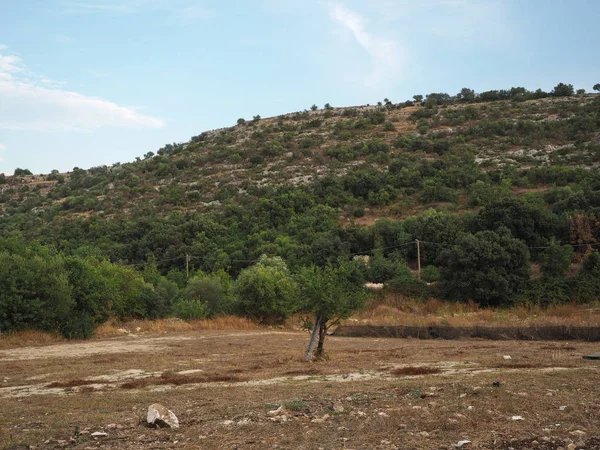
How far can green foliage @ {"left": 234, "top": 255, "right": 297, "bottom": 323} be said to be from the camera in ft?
120

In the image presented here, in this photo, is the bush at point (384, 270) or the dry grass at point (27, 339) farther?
the bush at point (384, 270)

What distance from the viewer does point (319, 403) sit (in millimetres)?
8602

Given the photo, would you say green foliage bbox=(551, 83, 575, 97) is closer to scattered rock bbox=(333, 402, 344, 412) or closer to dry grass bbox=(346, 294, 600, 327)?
dry grass bbox=(346, 294, 600, 327)

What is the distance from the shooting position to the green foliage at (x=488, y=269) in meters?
34.4

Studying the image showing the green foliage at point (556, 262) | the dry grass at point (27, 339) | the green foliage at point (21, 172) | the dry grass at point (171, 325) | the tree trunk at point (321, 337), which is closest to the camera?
the tree trunk at point (321, 337)

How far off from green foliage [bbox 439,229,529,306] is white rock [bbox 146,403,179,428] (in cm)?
2991

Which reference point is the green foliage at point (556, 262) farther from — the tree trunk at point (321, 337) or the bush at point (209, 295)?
the tree trunk at point (321, 337)

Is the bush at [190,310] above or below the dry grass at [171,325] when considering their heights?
above

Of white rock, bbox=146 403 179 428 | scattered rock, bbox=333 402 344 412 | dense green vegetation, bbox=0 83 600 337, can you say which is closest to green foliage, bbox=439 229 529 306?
dense green vegetation, bbox=0 83 600 337

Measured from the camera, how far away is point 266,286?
120 ft

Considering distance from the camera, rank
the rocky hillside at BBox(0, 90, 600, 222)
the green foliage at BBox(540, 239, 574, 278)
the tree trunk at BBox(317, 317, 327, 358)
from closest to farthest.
Answer: the tree trunk at BBox(317, 317, 327, 358) < the green foliage at BBox(540, 239, 574, 278) < the rocky hillside at BBox(0, 90, 600, 222)

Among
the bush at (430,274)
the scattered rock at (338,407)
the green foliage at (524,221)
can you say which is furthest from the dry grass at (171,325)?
the scattered rock at (338,407)

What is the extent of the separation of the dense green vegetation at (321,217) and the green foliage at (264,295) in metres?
0.12

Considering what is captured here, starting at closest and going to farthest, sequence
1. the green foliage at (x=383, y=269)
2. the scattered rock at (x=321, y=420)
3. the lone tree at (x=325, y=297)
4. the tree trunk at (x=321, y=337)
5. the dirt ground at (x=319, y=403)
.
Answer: the dirt ground at (x=319, y=403)
the scattered rock at (x=321, y=420)
the lone tree at (x=325, y=297)
the tree trunk at (x=321, y=337)
the green foliage at (x=383, y=269)
